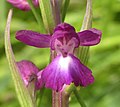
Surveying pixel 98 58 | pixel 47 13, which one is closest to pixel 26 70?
pixel 47 13

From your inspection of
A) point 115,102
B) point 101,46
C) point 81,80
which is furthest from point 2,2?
point 81,80

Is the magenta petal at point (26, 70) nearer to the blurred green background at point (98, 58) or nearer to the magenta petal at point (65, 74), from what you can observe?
the magenta petal at point (65, 74)

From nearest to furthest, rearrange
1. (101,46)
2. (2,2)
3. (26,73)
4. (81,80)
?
(81,80), (26,73), (2,2), (101,46)

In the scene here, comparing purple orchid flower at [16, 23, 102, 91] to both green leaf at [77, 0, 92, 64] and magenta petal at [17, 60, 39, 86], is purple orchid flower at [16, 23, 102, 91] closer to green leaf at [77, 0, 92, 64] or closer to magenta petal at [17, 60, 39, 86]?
green leaf at [77, 0, 92, 64]

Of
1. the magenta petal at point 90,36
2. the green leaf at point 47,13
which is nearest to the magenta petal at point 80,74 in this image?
the magenta petal at point 90,36

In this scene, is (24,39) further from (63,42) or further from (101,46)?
(101,46)

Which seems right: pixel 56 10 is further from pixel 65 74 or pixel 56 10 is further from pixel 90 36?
pixel 65 74
